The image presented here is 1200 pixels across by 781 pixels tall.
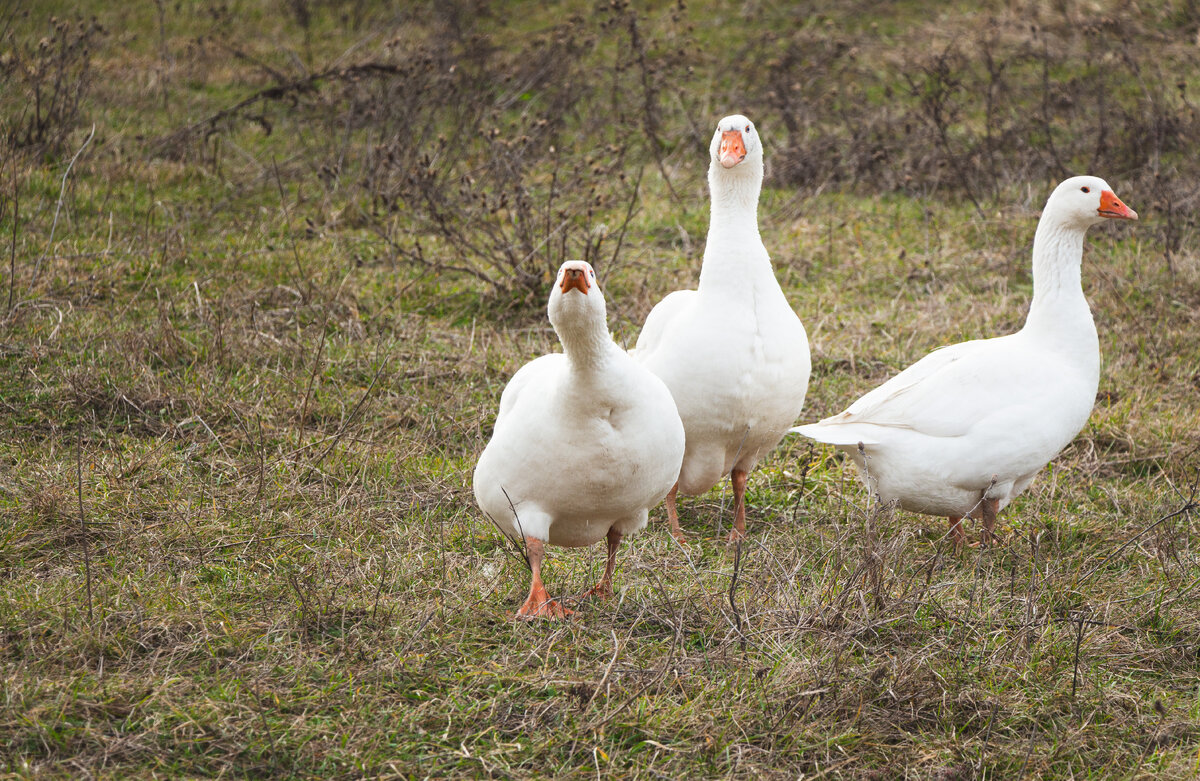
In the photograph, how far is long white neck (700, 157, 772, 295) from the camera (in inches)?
179

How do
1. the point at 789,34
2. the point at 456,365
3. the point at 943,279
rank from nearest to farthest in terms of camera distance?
1. the point at 456,365
2. the point at 943,279
3. the point at 789,34

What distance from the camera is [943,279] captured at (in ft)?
24.4

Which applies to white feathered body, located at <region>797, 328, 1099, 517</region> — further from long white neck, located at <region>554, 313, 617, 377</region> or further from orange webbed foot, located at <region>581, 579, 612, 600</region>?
long white neck, located at <region>554, 313, 617, 377</region>

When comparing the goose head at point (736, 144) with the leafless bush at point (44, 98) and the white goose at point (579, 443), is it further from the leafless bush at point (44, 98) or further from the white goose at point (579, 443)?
the leafless bush at point (44, 98)

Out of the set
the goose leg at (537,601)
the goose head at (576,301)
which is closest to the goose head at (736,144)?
the goose head at (576,301)

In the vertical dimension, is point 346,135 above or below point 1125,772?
above

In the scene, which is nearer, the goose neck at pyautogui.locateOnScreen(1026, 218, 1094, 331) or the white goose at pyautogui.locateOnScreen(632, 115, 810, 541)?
the white goose at pyautogui.locateOnScreen(632, 115, 810, 541)

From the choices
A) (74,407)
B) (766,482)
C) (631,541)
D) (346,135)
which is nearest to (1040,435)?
(766,482)

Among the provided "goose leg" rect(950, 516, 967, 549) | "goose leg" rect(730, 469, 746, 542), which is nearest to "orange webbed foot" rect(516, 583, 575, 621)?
"goose leg" rect(730, 469, 746, 542)

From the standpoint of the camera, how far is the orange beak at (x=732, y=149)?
15.0 ft

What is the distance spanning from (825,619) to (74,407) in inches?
140

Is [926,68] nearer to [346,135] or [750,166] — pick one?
[346,135]

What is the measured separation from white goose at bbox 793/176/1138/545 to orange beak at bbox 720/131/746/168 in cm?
113

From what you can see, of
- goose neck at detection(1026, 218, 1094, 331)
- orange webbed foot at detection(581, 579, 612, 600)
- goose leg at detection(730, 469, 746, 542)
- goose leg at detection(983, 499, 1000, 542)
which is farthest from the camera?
goose leg at detection(730, 469, 746, 542)
